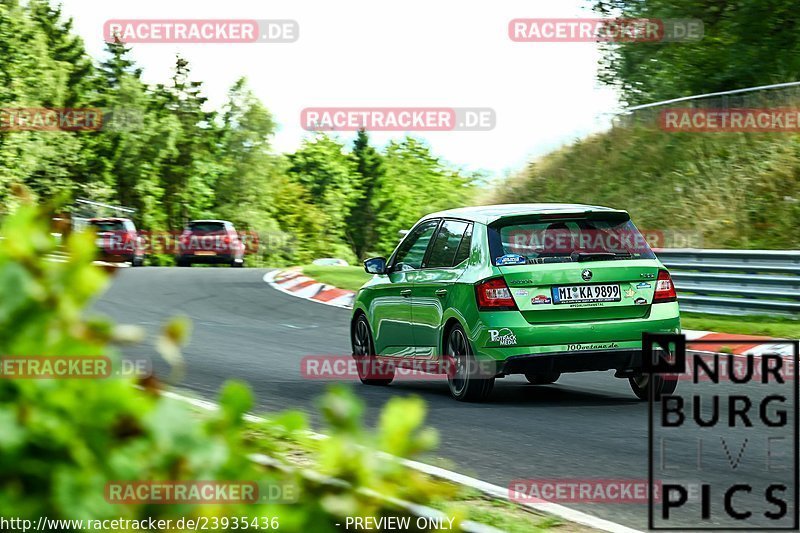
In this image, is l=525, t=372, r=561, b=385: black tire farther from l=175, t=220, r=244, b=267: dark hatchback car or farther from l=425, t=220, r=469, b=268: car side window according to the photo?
l=175, t=220, r=244, b=267: dark hatchback car

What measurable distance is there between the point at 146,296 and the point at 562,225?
1460 cm

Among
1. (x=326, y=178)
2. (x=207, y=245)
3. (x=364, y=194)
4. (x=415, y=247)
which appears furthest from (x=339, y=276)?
(x=364, y=194)

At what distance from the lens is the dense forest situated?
57.2 meters

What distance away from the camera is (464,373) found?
10.2m

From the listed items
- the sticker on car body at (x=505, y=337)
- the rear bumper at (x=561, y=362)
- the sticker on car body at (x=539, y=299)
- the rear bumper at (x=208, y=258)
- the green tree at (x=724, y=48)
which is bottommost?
the rear bumper at (x=561, y=362)

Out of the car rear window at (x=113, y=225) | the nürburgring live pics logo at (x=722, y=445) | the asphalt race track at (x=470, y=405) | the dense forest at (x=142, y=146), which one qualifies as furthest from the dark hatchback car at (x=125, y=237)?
the nürburgring live pics logo at (x=722, y=445)

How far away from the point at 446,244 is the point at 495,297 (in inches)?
48.7

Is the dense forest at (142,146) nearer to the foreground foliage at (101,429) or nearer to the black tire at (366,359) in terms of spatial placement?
the black tire at (366,359)

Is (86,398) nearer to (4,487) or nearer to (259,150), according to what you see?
(4,487)

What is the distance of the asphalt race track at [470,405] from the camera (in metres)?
7.41

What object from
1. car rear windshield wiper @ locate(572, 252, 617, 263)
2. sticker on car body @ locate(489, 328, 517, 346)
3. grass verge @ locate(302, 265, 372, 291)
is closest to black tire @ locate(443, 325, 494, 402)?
sticker on car body @ locate(489, 328, 517, 346)

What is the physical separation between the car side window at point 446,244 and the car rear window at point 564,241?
566mm

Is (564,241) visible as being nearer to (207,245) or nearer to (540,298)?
(540,298)

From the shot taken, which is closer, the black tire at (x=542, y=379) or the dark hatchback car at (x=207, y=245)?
the black tire at (x=542, y=379)
